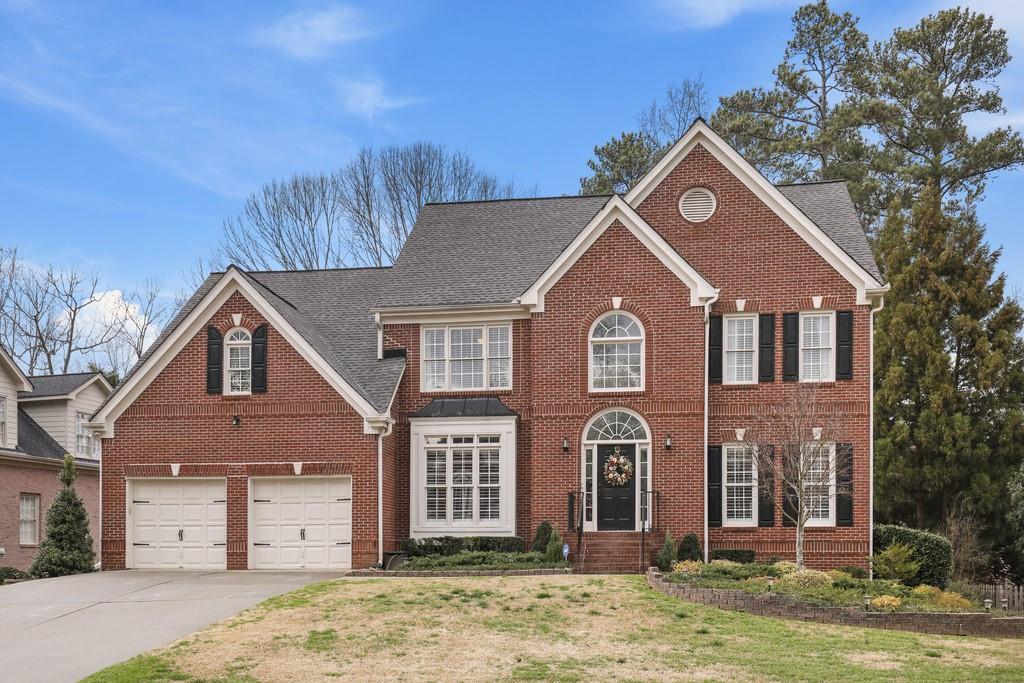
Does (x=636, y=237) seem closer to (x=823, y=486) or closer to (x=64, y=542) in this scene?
(x=823, y=486)

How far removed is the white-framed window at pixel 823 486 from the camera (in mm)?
25688

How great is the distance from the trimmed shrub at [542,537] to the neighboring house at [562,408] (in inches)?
13.2

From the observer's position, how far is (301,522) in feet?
88.3

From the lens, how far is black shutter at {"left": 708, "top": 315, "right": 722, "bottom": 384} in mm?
27047

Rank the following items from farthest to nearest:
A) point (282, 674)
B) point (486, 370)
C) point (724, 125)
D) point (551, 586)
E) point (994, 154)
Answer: point (724, 125)
point (994, 154)
point (486, 370)
point (551, 586)
point (282, 674)

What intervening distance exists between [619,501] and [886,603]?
7909mm

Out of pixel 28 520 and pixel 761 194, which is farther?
pixel 28 520

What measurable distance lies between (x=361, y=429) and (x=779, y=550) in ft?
32.3

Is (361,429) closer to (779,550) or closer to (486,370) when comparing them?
(486,370)

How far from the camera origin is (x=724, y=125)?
48469mm

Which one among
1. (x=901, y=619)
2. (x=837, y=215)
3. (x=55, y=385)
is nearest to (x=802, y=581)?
(x=901, y=619)

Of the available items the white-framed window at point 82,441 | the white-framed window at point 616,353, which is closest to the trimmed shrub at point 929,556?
the white-framed window at point 616,353

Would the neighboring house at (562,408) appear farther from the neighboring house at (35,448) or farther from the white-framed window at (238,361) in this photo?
the neighboring house at (35,448)

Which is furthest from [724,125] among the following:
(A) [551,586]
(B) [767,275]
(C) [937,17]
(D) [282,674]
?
(D) [282,674]
